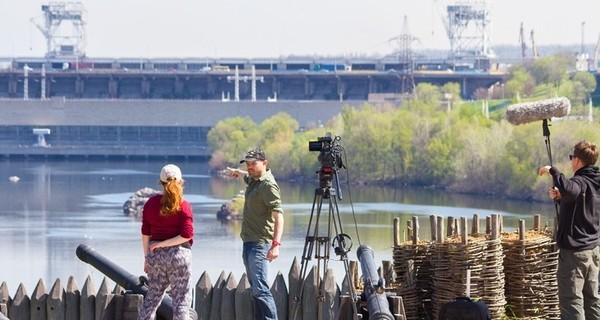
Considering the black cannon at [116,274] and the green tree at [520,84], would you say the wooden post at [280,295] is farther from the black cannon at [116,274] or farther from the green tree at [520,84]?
the green tree at [520,84]

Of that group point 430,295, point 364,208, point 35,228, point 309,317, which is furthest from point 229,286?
point 364,208

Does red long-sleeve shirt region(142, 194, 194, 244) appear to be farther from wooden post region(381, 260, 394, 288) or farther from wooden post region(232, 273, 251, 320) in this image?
wooden post region(381, 260, 394, 288)

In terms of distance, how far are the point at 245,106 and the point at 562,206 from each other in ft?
324

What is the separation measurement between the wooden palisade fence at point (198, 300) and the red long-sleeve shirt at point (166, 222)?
847 mm

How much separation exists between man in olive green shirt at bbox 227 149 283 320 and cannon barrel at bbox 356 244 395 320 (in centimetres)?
96

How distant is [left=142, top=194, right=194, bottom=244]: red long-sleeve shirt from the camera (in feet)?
33.2

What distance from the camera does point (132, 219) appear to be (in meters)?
51.0

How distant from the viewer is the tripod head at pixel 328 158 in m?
10.6

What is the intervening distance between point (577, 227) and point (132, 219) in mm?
40721

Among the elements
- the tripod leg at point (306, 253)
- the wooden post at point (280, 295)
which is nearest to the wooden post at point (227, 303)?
the wooden post at point (280, 295)

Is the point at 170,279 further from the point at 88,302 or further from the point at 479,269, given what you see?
the point at 479,269

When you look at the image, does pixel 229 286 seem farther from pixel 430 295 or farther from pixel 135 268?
pixel 135 268

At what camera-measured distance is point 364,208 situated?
2201 inches

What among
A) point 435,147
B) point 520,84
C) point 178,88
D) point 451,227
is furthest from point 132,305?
point 178,88
